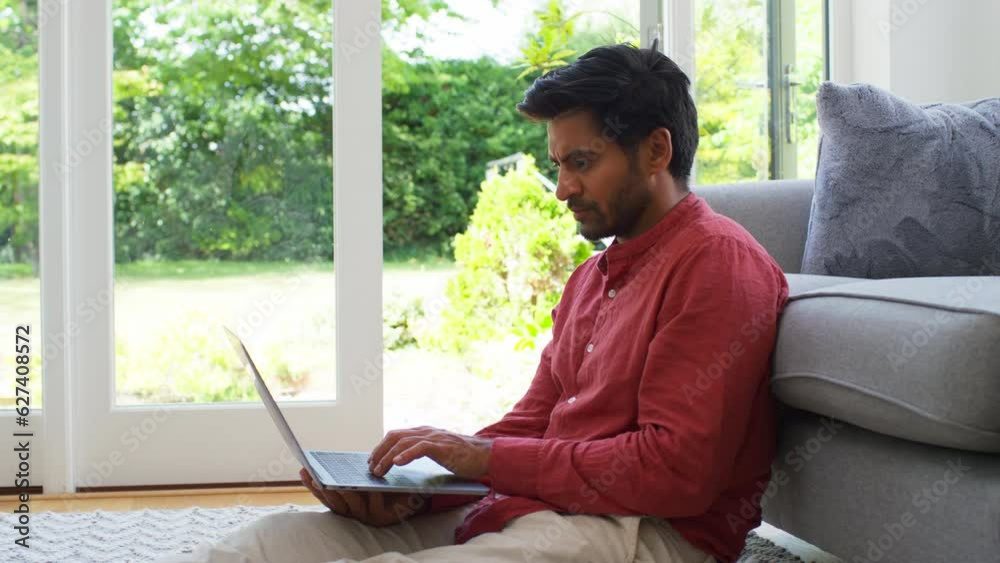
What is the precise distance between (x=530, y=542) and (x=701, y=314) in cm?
31

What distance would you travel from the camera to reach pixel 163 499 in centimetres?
263

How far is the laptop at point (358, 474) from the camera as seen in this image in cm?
115

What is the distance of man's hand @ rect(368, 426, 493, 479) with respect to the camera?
1.20m

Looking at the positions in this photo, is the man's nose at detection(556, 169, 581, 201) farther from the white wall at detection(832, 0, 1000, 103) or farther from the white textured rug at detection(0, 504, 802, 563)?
the white wall at detection(832, 0, 1000, 103)

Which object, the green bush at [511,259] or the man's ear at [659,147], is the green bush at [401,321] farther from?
the man's ear at [659,147]

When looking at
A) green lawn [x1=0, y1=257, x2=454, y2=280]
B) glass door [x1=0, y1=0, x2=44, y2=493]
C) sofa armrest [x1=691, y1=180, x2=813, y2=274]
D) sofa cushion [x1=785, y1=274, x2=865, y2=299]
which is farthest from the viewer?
green lawn [x1=0, y1=257, x2=454, y2=280]

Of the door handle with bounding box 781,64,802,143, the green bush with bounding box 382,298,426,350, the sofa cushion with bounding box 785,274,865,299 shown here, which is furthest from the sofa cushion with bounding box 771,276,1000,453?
the green bush with bounding box 382,298,426,350

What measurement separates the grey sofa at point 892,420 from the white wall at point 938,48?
1797 millimetres

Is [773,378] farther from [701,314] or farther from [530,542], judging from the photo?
[530,542]

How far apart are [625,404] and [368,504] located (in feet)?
1.10

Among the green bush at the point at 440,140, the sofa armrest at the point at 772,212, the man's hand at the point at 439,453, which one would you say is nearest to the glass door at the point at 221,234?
the sofa armrest at the point at 772,212

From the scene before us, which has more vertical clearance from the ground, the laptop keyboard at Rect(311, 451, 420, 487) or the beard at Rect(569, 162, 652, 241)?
the beard at Rect(569, 162, 652, 241)

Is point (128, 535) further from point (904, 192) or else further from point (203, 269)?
point (904, 192)

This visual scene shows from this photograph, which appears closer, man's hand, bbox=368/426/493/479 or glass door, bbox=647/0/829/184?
man's hand, bbox=368/426/493/479
